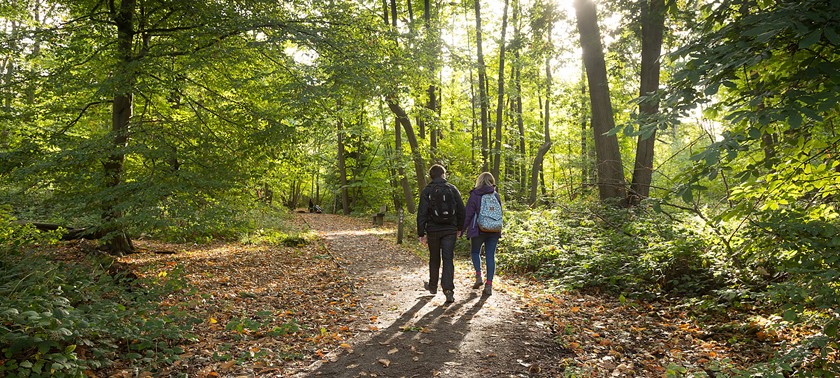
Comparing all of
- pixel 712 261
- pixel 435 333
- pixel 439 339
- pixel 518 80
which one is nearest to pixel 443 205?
pixel 435 333

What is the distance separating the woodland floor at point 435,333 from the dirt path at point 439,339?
0.02m

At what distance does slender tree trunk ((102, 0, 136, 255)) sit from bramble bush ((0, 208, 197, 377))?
879 mm

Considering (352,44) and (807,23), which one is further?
(352,44)

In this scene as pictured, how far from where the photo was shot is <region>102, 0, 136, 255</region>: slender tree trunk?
742 cm

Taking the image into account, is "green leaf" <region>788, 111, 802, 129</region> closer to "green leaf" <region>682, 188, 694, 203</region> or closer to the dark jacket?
"green leaf" <region>682, 188, 694, 203</region>

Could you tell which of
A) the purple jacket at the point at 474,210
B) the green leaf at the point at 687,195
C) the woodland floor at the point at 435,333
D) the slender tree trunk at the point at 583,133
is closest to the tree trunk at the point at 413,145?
the slender tree trunk at the point at 583,133

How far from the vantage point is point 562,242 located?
32.3 ft

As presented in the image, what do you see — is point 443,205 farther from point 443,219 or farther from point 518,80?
point 518,80

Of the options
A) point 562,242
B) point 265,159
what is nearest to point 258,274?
point 265,159

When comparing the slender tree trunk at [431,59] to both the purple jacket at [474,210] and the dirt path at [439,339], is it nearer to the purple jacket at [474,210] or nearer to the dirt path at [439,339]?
the purple jacket at [474,210]

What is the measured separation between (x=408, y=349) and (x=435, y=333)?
1.87 ft

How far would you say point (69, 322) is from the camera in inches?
157

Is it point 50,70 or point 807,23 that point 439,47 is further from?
point 807,23

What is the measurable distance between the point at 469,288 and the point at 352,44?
5300mm
